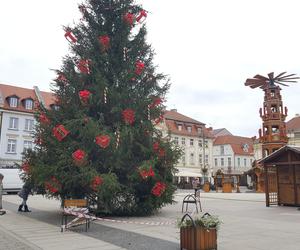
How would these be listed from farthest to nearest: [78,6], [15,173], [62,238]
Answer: [15,173], [78,6], [62,238]

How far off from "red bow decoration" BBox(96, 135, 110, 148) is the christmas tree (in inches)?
1.5

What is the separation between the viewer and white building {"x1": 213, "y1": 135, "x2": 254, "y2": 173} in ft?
265

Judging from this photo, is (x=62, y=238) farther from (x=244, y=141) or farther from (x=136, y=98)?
(x=244, y=141)

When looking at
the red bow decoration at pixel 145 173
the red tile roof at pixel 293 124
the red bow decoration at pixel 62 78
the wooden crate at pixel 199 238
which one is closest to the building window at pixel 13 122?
the red bow decoration at pixel 62 78

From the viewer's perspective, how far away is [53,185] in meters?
13.3

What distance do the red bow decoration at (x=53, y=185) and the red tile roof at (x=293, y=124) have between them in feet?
211

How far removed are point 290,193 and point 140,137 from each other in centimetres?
972

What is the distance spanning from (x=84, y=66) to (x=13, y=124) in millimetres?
39425

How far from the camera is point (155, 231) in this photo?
11.1 m

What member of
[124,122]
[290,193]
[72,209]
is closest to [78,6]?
[124,122]

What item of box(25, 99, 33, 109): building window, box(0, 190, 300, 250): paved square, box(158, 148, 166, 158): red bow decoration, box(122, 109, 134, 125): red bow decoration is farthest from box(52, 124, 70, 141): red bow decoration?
box(25, 99, 33, 109): building window

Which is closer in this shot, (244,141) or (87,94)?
(87,94)

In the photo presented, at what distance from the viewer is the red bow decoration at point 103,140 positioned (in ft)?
44.4

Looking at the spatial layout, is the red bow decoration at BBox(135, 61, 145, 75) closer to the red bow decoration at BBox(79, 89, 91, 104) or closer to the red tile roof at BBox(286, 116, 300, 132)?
the red bow decoration at BBox(79, 89, 91, 104)
